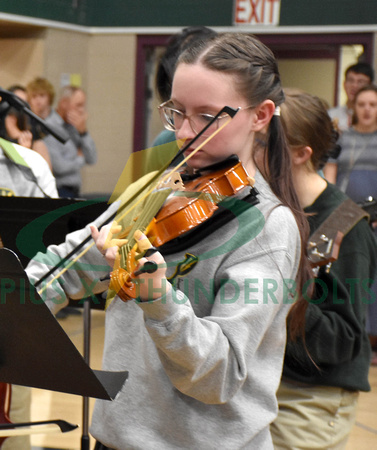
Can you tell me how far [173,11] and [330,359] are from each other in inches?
206

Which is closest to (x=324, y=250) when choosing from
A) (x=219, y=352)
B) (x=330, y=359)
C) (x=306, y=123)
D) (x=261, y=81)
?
(x=330, y=359)

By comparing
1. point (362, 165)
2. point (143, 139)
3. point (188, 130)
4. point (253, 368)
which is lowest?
point (143, 139)

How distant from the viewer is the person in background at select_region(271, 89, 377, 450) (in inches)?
58.3

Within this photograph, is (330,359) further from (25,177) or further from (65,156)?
(65,156)

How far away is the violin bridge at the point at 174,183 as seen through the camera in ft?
3.58

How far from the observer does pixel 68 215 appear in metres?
1.58

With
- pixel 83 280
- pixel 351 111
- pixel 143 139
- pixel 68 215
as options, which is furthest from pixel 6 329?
pixel 143 139

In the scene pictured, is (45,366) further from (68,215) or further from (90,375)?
(68,215)

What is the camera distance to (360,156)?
3.75 m

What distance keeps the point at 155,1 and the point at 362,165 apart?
10.9 ft

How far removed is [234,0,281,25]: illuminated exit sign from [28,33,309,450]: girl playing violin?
5004 millimetres

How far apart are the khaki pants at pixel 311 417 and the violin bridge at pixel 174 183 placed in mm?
653

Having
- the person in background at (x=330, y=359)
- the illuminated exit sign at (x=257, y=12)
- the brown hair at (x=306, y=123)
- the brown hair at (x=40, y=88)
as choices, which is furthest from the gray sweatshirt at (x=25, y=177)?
the illuminated exit sign at (x=257, y=12)

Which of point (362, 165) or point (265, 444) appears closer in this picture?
point (265, 444)
